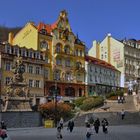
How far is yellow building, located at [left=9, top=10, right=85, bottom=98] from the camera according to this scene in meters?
85.1

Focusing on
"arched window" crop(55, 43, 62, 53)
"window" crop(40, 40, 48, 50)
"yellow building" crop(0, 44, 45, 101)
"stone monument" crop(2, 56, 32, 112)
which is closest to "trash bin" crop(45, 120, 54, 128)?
"stone monument" crop(2, 56, 32, 112)

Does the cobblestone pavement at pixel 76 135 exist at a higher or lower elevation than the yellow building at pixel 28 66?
lower

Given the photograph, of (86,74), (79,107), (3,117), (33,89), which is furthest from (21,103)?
(86,74)

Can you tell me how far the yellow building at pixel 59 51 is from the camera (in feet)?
279

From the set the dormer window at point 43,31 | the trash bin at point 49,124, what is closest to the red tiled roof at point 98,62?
the dormer window at point 43,31

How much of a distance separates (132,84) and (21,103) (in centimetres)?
5235

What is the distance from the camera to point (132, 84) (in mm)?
100625

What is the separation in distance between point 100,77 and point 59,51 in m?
16.3

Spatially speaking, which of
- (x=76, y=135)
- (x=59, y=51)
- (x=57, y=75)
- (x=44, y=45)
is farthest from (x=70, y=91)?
(x=76, y=135)

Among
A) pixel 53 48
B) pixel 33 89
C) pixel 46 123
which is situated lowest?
pixel 46 123

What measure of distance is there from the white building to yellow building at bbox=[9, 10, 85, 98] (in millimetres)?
2407

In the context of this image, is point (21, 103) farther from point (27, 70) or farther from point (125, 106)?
point (27, 70)

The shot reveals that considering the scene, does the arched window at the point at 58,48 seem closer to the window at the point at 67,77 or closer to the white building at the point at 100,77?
the window at the point at 67,77

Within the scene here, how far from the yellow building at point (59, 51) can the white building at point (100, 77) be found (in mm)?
2407
